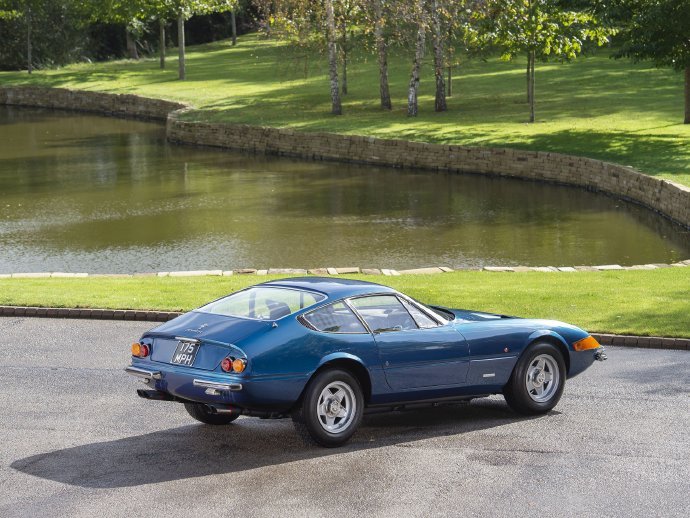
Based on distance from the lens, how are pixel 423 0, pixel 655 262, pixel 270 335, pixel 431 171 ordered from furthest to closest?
pixel 423 0
pixel 431 171
pixel 655 262
pixel 270 335

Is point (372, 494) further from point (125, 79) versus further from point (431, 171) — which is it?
point (125, 79)

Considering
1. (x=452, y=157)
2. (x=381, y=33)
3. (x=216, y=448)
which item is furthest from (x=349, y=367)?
(x=381, y=33)

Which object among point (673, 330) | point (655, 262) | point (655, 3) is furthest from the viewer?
point (655, 3)

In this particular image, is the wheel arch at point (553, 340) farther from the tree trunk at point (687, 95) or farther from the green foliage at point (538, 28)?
the tree trunk at point (687, 95)

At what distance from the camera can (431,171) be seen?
39219 mm

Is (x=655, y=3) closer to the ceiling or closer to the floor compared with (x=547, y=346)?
closer to the ceiling

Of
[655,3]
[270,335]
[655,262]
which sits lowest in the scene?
[655,262]

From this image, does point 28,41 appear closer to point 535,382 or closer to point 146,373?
point 535,382

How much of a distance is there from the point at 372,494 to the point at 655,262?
1617cm

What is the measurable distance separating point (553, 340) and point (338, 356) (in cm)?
251

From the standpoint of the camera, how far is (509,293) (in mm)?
18516

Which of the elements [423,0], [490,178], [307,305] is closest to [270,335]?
[307,305]

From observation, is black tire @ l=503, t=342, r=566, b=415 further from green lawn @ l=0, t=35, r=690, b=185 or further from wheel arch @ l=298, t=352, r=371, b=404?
green lawn @ l=0, t=35, r=690, b=185

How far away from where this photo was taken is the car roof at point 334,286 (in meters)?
10.9
